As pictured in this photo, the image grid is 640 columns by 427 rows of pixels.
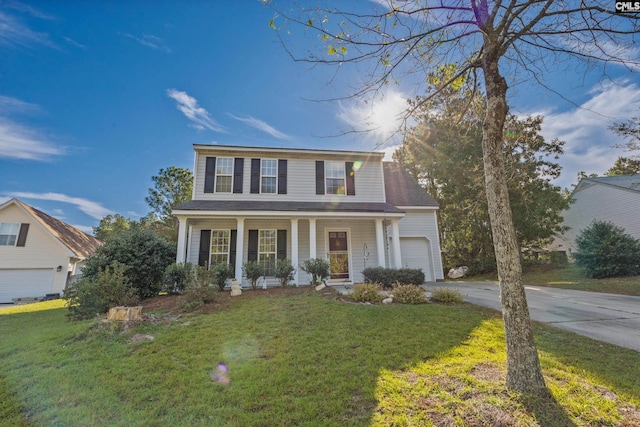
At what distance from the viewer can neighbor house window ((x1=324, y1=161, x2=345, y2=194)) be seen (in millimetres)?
12055

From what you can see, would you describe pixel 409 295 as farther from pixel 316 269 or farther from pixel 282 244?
pixel 282 244

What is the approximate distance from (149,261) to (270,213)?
4.65 metres

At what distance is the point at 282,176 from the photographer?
11750 mm

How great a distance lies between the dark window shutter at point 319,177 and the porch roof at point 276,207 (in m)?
0.72

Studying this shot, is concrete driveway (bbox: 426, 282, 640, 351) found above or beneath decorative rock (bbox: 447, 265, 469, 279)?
beneath

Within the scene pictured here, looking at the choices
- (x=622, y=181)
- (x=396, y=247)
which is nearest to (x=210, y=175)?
Result: (x=396, y=247)

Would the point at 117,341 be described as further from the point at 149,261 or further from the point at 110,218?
the point at 110,218

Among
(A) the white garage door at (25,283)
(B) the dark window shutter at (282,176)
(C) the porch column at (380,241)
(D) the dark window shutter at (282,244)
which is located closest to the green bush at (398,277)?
(C) the porch column at (380,241)

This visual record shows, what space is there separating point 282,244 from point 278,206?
1.71 metres

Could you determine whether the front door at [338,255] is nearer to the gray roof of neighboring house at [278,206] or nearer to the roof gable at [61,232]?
the gray roof of neighboring house at [278,206]

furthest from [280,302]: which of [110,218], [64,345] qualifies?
[110,218]

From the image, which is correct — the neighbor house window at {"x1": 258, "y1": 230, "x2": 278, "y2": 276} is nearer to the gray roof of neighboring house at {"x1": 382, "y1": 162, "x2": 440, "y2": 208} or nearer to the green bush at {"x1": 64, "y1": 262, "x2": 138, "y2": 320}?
the green bush at {"x1": 64, "y1": 262, "x2": 138, "y2": 320}

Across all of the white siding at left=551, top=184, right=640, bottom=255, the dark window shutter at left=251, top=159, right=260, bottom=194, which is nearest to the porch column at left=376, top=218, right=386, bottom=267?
the dark window shutter at left=251, top=159, right=260, bottom=194

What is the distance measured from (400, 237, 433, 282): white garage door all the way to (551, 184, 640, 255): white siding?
431 inches
